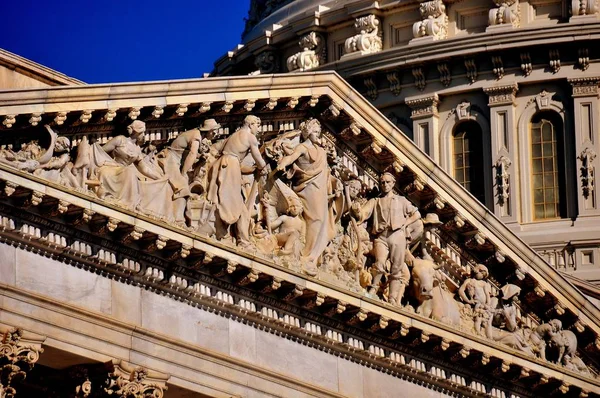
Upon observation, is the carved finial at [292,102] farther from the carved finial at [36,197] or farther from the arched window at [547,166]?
the arched window at [547,166]

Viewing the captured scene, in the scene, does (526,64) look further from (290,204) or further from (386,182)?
(290,204)

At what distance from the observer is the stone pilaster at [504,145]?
78500 millimetres

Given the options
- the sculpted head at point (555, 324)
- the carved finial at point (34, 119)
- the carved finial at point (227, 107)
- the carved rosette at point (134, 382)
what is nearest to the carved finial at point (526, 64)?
the sculpted head at point (555, 324)

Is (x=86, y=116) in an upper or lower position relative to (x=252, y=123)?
lower

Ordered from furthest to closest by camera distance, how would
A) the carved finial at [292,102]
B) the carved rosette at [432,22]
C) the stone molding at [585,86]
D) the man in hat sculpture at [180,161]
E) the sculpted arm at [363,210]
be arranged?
the carved rosette at [432,22]
the stone molding at [585,86]
the sculpted arm at [363,210]
the carved finial at [292,102]
the man in hat sculpture at [180,161]

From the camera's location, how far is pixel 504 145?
79250mm

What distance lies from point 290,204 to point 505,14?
28074 mm

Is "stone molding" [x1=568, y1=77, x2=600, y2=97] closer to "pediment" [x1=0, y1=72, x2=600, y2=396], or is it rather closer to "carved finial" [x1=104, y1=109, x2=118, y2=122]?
"pediment" [x1=0, y1=72, x2=600, y2=396]

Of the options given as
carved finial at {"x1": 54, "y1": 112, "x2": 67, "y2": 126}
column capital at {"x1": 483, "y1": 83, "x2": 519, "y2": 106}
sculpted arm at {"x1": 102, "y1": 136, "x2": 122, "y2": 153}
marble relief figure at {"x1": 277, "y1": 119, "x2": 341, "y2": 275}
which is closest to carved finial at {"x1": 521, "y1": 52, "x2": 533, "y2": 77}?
column capital at {"x1": 483, "y1": 83, "x2": 519, "y2": 106}

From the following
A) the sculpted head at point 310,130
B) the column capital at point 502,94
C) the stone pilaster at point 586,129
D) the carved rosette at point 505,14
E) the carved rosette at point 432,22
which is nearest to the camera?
the sculpted head at point 310,130

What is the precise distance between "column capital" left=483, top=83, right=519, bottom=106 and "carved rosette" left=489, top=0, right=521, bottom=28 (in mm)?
1830

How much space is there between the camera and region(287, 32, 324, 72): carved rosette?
8194 centimetres

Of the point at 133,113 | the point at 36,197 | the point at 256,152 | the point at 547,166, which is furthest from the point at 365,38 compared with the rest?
the point at 36,197

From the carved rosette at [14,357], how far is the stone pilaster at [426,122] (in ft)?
110
